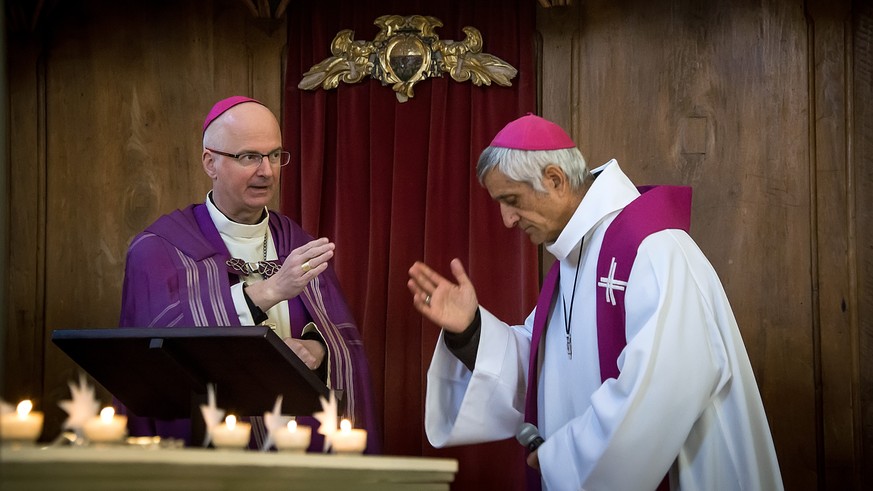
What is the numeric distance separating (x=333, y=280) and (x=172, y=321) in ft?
2.68

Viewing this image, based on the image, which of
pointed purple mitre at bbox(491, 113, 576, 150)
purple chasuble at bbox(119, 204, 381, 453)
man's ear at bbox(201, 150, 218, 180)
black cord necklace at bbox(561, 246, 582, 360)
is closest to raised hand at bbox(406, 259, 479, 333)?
black cord necklace at bbox(561, 246, 582, 360)

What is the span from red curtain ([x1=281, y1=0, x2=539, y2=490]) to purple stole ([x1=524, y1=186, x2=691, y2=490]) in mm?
1660

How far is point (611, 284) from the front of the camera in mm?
3488

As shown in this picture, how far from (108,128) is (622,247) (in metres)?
3.30

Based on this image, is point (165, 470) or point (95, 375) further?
point (95, 375)

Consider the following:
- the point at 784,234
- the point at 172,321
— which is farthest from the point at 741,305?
the point at 172,321

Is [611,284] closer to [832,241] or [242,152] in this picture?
[242,152]

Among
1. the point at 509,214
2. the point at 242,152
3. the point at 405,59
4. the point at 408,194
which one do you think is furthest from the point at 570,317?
the point at 405,59

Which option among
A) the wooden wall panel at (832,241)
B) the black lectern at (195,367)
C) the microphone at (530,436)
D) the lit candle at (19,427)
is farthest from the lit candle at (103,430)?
the wooden wall panel at (832,241)

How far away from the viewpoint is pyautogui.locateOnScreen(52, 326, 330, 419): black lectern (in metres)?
2.85

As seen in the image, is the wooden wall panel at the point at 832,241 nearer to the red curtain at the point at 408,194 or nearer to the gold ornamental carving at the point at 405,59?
the red curtain at the point at 408,194

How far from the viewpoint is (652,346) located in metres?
3.19

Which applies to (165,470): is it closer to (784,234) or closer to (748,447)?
(748,447)

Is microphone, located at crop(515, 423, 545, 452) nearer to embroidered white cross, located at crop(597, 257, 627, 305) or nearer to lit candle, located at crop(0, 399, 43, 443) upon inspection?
embroidered white cross, located at crop(597, 257, 627, 305)
